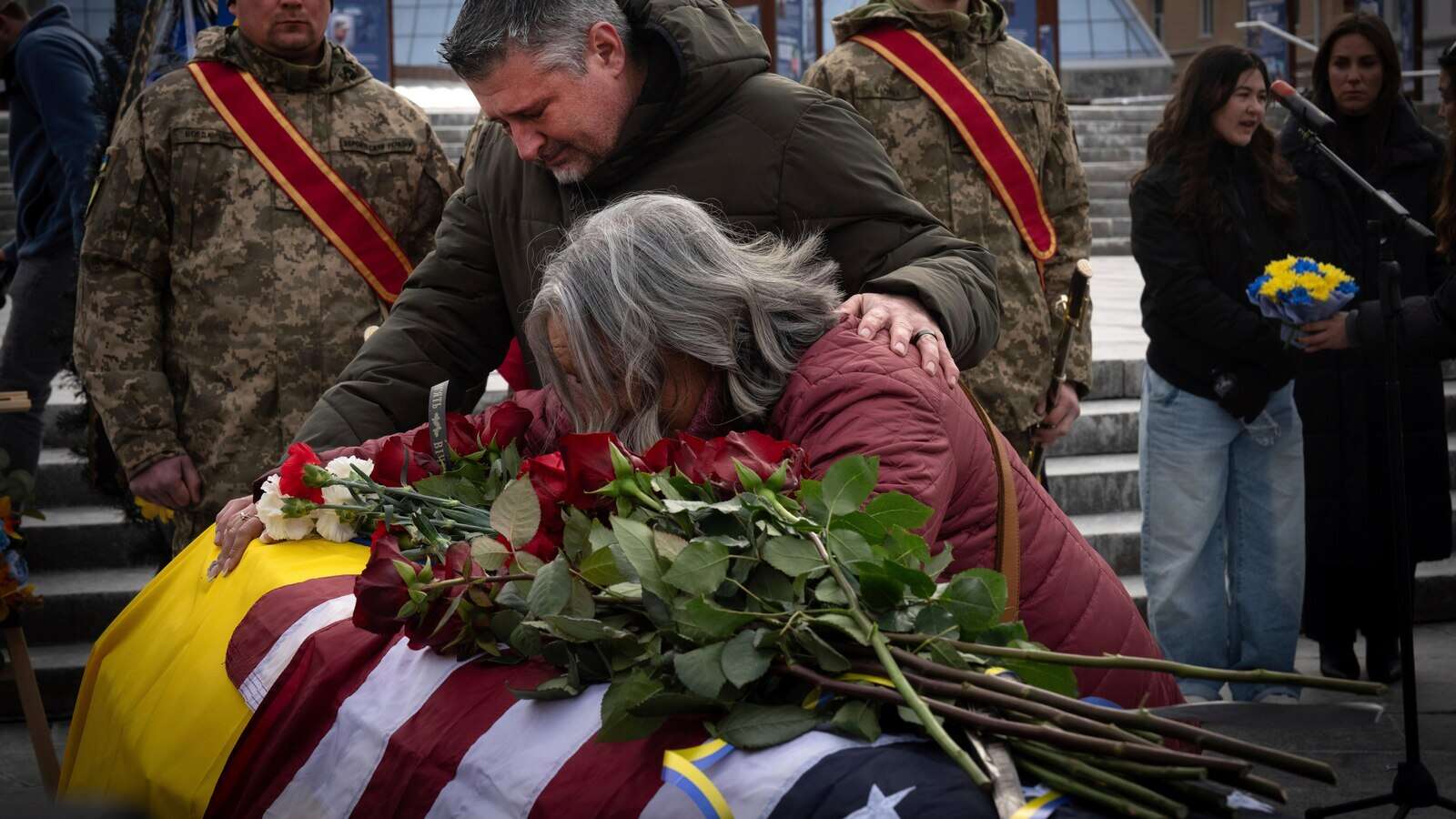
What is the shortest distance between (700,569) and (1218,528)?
385 cm

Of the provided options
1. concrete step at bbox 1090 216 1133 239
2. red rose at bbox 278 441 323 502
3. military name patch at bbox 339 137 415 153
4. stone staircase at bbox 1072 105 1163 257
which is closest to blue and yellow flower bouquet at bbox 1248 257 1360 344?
military name patch at bbox 339 137 415 153

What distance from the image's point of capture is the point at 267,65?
412 centimetres

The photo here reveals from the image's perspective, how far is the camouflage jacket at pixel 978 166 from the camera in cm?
424

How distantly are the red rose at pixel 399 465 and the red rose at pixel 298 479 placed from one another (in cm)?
8

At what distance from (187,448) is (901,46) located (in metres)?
2.05

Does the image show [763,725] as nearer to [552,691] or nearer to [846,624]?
[846,624]

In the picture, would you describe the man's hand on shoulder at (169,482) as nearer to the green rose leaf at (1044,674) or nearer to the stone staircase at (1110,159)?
the green rose leaf at (1044,674)

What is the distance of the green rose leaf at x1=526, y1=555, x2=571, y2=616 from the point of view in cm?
169

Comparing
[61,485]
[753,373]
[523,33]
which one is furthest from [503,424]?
[61,485]

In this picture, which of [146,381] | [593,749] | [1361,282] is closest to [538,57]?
[593,749]

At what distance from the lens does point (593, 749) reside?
1581 millimetres

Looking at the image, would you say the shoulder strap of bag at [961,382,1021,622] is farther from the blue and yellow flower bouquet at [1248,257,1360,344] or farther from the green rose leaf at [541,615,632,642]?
the blue and yellow flower bouquet at [1248,257,1360,344]

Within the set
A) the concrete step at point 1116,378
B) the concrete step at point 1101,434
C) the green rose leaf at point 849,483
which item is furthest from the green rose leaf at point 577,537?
the concrete step at point 1116,378

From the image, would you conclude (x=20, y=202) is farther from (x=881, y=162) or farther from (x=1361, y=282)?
(x=1361, y=282)
